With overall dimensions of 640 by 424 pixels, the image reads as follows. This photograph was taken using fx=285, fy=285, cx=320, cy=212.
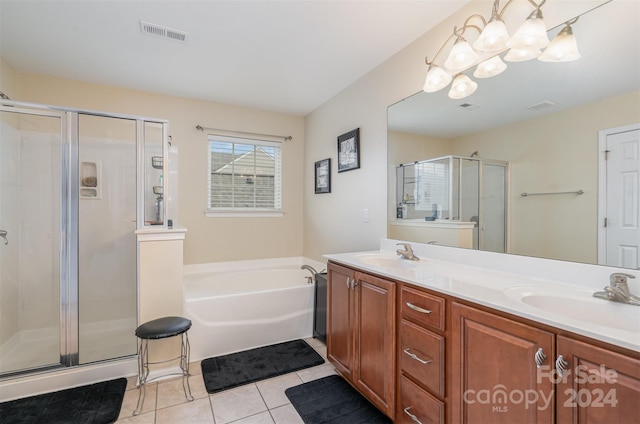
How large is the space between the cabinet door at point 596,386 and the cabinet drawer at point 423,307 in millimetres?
446

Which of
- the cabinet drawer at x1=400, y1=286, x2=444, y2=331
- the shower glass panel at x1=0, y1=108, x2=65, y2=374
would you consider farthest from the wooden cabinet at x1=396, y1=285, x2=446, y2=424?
the shower glass panel at x1=0, y1=108, x2=65, y2=374

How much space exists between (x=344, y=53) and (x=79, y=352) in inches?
121

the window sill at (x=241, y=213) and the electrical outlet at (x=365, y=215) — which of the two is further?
the window sill at (x=241, y=213)

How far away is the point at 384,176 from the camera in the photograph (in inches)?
95.1

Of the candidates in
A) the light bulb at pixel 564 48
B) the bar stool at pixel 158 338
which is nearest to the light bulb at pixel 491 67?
the light bulb at pixel 564 48

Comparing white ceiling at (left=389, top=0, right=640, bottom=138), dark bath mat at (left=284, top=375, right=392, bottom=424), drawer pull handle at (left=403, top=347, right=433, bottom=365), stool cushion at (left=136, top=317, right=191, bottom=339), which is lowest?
dark bath mat at (left=284, top=375, right=392, bottom=424)

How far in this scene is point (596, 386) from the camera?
2.66 feet

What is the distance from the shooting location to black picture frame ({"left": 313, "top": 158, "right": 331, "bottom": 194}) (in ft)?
10.6

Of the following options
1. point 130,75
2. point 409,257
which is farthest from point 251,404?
point 130,75

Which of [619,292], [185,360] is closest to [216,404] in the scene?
[185,360]

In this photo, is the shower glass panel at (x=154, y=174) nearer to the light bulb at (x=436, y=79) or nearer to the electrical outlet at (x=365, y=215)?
the electrical outlet at (x=365, y=215)

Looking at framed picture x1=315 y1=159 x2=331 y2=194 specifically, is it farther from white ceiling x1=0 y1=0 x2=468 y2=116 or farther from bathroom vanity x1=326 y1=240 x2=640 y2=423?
bathroom vanity x1=326 y1=240 x2=640 y2=423

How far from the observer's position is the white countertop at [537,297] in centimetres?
86

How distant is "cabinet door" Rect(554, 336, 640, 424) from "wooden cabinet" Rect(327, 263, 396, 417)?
75 cm
